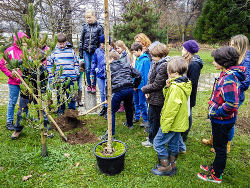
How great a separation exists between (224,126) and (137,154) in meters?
1.53

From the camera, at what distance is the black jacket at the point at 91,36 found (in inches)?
201

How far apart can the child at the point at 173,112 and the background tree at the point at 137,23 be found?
10465mm

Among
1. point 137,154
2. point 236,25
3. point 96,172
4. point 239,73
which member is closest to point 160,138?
point 137,154

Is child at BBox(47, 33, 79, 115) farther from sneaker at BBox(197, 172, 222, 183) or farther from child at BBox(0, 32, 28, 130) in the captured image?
sneaker at BBox(197, 172, 222, 183)

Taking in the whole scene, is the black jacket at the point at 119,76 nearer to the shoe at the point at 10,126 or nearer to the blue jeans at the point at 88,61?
the blue jeans at the point at 88,61

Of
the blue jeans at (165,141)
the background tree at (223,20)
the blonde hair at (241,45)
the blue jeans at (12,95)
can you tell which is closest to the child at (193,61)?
the blue jeans at (165,141)

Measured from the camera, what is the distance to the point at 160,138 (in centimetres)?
275

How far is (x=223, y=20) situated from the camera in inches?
510

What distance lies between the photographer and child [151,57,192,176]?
2.51 m

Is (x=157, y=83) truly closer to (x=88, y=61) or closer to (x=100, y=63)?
(x=100, y=63)

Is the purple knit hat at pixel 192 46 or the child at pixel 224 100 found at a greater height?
the purple knit hat at pixel 192 46

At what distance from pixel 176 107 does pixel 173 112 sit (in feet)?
0.26

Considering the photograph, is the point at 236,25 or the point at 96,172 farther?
the point at 236,25

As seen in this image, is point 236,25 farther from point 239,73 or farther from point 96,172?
point 96,172
